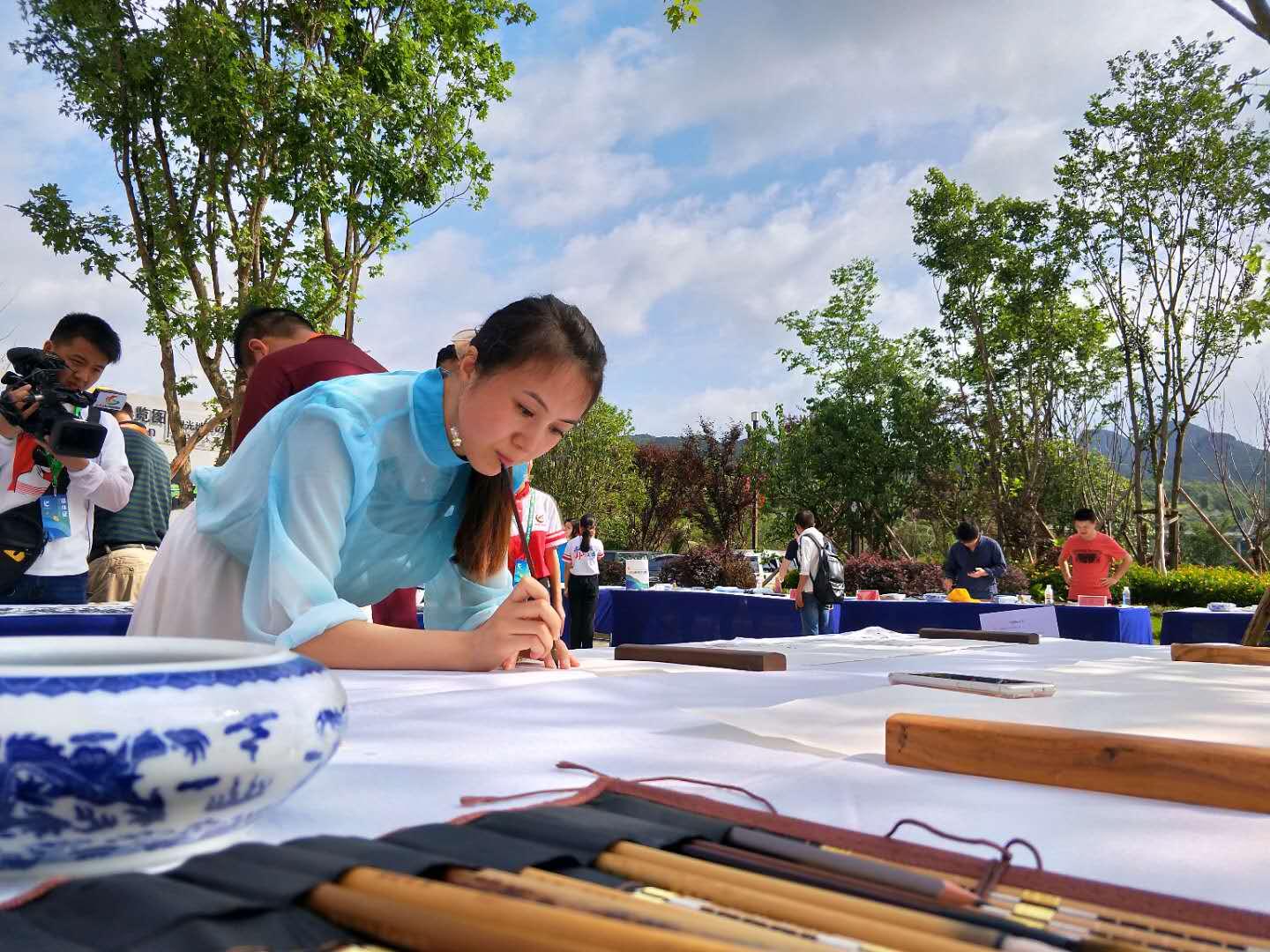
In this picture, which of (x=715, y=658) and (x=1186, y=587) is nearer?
(x=715, y=658)

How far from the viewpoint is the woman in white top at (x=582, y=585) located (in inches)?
403

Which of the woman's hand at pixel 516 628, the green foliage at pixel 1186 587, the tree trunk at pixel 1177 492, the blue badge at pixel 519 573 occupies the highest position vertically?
the tree trunk at pixel 1177 492

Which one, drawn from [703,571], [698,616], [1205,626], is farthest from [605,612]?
[1205,626]

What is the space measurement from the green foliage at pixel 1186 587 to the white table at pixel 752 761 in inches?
471

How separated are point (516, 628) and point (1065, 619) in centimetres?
695

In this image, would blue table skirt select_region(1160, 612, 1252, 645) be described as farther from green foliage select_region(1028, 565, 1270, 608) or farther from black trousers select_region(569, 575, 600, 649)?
black trousers select_region(569, 575, 600, 649)

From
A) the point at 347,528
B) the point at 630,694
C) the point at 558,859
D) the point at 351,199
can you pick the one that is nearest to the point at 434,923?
the point at 558,859

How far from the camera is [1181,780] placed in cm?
77

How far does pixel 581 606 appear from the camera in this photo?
33.7ft

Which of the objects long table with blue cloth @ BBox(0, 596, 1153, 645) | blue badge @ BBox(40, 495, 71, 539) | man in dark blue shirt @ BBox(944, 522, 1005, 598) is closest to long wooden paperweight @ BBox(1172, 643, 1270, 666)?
long table with blue cloth @ BBox(0, 596, 1153, 645)

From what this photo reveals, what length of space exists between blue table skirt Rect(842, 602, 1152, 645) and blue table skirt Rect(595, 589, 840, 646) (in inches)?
27.3

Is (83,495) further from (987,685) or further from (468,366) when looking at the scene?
(987,685)

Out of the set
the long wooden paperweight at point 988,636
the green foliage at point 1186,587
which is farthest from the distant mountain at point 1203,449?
the long wooden paperweight at point 988,636

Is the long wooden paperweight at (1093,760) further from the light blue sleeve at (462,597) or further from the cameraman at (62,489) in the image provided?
the cameraman at (62,489)
